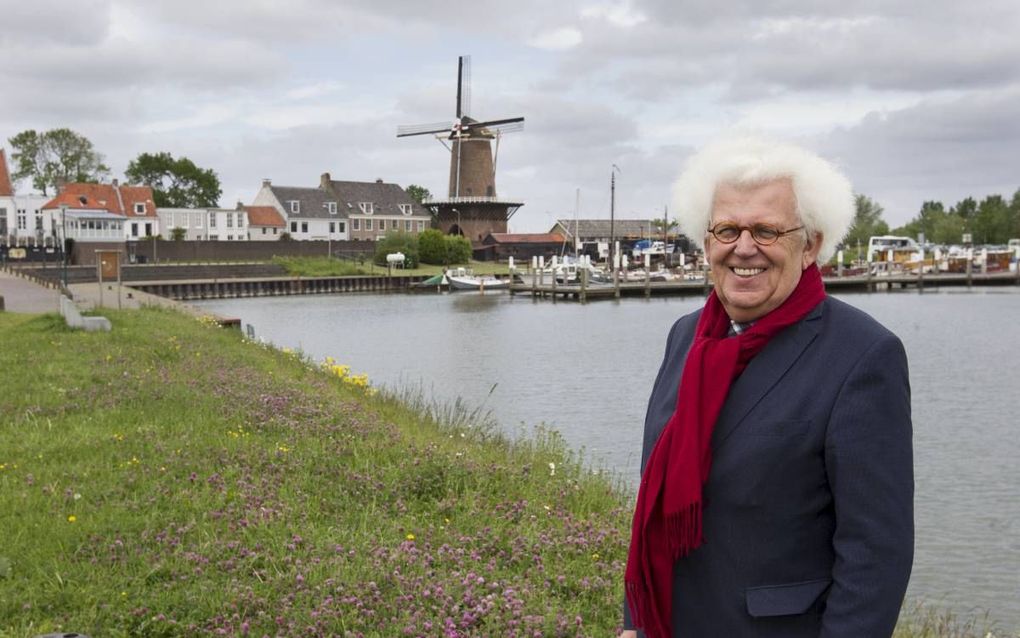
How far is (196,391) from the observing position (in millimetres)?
10422

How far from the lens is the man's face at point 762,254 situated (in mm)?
2564

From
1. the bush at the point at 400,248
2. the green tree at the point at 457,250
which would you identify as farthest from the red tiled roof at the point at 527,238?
the bush at the point at 400,248

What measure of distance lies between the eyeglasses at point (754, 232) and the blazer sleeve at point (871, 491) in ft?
1.27

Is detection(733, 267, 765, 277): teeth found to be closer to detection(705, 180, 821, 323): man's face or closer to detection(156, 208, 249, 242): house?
detection(705, 180, 821, 323): man's face

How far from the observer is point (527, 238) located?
9069cm

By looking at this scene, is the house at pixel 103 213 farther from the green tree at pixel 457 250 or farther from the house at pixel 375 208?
the green tree at pixel 457 250

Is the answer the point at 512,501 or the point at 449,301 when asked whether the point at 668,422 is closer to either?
the point at 512,501

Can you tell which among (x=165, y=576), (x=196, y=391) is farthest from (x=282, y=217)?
(x=165, y=576)

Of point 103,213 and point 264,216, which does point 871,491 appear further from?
point 264,216

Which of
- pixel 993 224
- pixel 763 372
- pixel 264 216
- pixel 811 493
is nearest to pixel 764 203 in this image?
pixel 763 372

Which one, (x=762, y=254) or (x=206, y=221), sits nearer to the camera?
(x=762, y=254)

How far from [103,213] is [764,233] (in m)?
77.2

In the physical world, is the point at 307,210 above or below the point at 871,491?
above

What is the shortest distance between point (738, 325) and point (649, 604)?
2.62 feet
